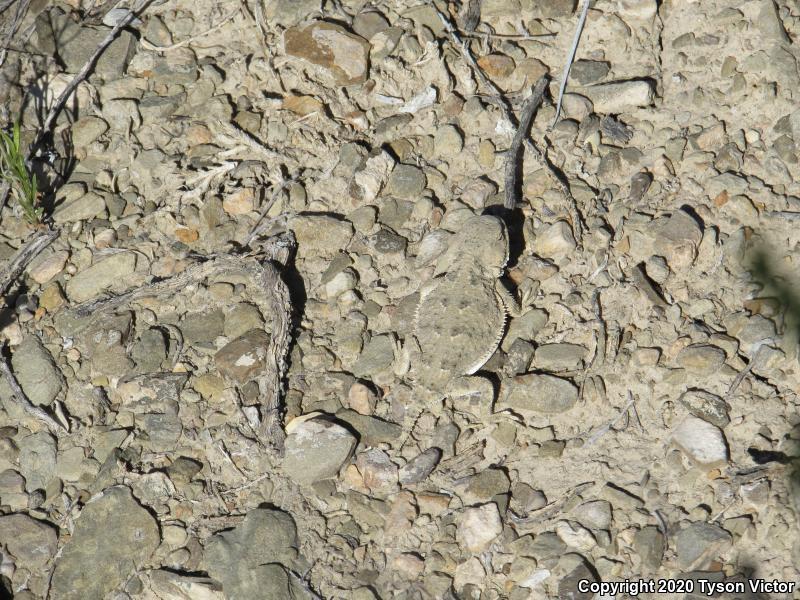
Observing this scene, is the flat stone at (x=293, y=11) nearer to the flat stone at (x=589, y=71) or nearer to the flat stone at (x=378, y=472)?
the flat stone at (x=589, y=71)

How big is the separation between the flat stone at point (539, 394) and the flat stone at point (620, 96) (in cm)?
195

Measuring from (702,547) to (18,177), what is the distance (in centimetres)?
448

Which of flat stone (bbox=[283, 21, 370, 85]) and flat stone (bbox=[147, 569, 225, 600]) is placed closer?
flat stone (bbox=[147, 569, 225, 600])

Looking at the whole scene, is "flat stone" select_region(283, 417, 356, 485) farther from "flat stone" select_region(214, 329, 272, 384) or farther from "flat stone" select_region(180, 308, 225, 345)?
"flat stone" select_region(180, 308, 225, 345)

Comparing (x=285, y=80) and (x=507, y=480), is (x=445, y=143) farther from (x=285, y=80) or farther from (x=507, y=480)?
(x=507, y=480)

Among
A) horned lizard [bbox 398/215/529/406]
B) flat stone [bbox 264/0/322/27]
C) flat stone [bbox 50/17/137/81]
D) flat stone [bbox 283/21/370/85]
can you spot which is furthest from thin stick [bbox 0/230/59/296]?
horned lizard [bbox 398/215/529/406]

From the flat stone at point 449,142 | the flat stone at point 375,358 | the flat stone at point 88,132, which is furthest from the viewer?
the flat stone at point 88,132

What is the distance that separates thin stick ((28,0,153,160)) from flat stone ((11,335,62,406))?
142 cm

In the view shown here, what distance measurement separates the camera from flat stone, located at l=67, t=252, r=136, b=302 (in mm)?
4559

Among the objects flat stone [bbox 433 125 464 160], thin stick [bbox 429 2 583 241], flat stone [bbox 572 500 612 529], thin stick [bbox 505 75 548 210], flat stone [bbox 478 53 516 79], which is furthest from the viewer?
flat stone [bbox 478 53 516 79]

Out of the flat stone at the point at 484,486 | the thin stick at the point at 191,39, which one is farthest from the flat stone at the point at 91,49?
the flat stone at the point at 484,486

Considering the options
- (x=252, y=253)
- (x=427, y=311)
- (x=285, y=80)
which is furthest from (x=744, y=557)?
(x=285, y=80)

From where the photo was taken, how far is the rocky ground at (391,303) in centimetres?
361

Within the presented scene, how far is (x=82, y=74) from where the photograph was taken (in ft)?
16.9
